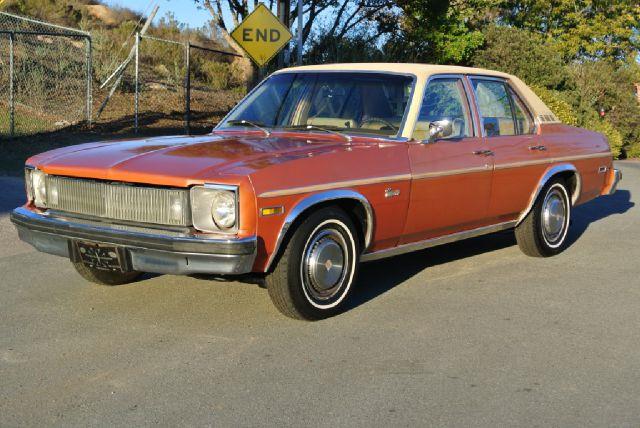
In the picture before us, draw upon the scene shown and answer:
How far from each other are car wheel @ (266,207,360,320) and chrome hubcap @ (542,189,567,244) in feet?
9.14

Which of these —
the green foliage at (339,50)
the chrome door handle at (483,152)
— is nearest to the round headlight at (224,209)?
the chrome door handle at (483,152)

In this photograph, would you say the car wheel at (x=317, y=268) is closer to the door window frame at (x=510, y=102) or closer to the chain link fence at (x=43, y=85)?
the door window frame at (x=510, y=102)

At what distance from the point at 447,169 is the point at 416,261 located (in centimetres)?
139

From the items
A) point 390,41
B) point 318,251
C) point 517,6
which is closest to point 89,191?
point 318,251

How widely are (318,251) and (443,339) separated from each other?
3.16ft

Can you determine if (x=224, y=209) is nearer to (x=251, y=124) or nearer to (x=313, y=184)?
(x=313, y=184)

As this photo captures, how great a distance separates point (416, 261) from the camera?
7406mm

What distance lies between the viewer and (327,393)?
4.14 metres

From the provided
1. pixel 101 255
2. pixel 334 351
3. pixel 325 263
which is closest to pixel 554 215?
pixel 325 263

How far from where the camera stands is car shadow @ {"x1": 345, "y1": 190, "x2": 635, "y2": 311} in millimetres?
6285

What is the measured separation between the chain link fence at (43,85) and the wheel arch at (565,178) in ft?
32.8

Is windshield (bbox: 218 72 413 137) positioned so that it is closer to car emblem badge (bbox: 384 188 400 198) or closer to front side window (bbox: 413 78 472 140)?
front side window (bbox: 413 78 472 140)

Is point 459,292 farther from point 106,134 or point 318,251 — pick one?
point 106,134

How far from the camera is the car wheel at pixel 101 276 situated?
6074mm
